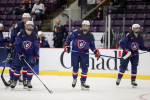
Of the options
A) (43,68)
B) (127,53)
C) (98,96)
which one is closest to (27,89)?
(98,96)

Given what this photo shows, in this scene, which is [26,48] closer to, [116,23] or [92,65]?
[92,65]

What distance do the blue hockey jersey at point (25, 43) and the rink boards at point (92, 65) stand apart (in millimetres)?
3045

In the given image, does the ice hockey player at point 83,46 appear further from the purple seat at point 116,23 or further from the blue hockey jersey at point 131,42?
the purple seat at point 116,23

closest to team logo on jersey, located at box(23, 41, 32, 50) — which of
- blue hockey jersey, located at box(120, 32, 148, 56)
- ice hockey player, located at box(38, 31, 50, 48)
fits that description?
blue hockey jersey, located at box(120, 32, 148, 56)

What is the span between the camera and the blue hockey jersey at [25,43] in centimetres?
579

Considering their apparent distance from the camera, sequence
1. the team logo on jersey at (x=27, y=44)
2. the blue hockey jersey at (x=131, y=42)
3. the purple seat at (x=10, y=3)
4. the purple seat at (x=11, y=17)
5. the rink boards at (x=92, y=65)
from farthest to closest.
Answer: the purple seat at (x=10, y=3) < the purple seat at (x=11, y=17) < the rink boards at (x=92, y=65) < the blue hockey jersey at (x=131, y=42) < the team logo on jersey at (x=27, y=44)

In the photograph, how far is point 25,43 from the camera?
582cm

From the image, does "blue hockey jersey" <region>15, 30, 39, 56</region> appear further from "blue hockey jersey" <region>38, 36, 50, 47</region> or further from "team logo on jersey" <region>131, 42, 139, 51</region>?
"blue hockey jersey" <region>38, 36, 50, 47</region>

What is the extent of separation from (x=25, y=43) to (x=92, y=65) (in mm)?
3211

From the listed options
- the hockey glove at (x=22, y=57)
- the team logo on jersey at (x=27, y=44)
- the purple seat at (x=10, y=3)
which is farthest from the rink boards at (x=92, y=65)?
the purple seat at (x=10, y=3)

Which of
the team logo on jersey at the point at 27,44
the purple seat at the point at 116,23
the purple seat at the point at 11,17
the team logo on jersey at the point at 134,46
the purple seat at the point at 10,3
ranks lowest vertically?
the team logo on jersey at the point at 134,46

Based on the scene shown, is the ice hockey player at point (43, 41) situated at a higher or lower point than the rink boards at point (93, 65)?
higher

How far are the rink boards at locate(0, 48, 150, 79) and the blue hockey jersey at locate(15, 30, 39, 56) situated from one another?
3045 mm

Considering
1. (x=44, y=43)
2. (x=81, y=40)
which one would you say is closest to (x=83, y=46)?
(x=81, y=40)
